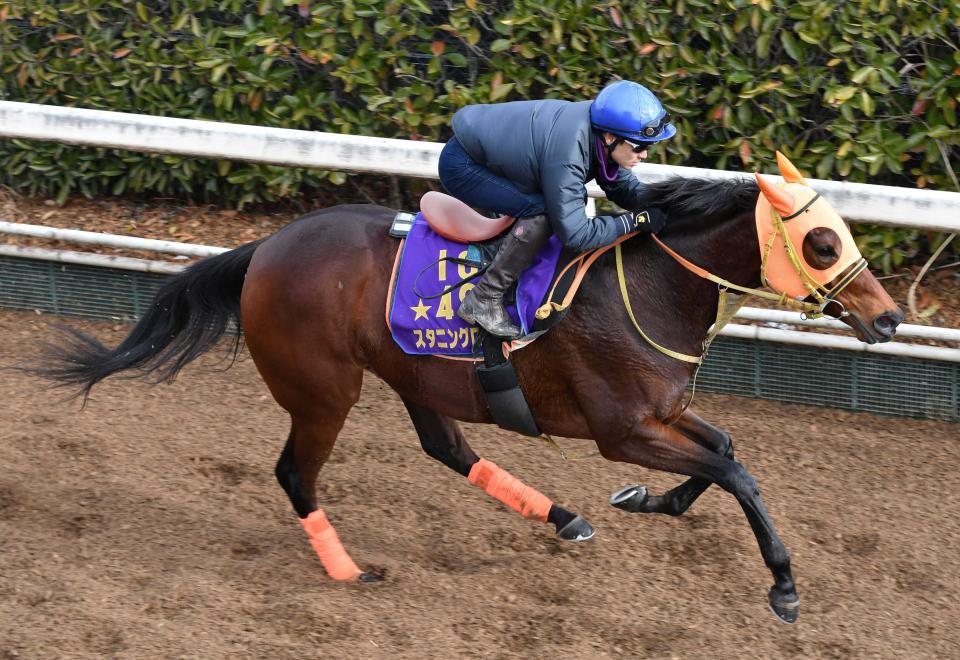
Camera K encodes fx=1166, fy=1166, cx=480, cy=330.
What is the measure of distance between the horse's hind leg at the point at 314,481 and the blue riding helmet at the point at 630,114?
1714 mm

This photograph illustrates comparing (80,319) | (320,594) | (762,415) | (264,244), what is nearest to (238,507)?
(320,594)

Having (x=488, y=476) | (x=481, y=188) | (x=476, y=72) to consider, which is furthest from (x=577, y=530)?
(x=476, y=72)

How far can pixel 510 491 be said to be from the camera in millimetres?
5344

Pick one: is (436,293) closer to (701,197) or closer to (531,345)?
(531,345)

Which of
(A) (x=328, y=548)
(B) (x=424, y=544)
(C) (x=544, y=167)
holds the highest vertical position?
(C) (x=544, y=167)

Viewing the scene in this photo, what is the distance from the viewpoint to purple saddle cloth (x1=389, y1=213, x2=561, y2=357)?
472 centimetres

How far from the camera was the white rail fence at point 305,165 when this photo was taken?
19.5 ft

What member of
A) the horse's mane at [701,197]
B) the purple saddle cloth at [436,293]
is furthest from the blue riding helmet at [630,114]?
the purple saddle cloth at [436,293]

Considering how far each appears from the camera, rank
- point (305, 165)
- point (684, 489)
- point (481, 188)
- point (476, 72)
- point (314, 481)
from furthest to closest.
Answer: point (476, 72) < point (305, 165) < point (314, 481) < point (684, 489) < point (481, 188)

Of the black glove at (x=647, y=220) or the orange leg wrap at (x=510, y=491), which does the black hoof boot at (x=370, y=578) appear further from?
the black glove at (x=647, y=220)

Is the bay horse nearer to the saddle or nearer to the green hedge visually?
the saddle

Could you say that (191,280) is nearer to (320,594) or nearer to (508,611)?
(320,594)

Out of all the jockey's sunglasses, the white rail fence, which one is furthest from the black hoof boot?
the white rail fence

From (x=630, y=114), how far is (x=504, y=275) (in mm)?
789
